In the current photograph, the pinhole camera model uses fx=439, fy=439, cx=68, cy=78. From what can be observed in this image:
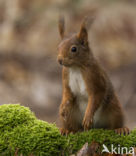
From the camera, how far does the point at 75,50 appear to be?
209 inches

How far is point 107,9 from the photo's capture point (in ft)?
44.0

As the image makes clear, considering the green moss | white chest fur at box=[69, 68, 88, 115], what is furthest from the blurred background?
the green moss

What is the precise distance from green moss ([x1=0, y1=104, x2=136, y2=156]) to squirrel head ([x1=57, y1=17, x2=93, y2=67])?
78cm

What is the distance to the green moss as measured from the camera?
15.4 ft

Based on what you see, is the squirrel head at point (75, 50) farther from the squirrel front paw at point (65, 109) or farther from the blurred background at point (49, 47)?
the blurred background at point (49, 47)

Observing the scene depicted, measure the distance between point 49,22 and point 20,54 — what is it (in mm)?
1413

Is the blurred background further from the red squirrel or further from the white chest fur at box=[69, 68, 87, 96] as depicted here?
the white chest fur at box=[69, 68, 87, 96]

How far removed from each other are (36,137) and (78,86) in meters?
1.02

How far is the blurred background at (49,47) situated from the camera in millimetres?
11445

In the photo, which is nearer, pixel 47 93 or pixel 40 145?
pixel 40 145

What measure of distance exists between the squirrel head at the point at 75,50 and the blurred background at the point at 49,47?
218 inches

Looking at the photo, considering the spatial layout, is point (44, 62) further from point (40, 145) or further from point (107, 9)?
point (40, 145)

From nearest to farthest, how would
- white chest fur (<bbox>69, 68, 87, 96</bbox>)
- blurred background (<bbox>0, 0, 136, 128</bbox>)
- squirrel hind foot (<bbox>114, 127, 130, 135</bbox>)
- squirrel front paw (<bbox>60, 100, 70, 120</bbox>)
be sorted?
squirrel hind foot (<bbox>114, 127, 130, 135</bbox>) → white chest fur (<bbox>69, 68, 87, 96</bbox>) → squirrel front paw (<bbox>60, 100, 70, 120</bbox>) → blurred background (<bbox>0, 0, 136, 128</bbox>)

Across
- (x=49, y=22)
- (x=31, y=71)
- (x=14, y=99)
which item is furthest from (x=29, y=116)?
(x=49, y=22)
